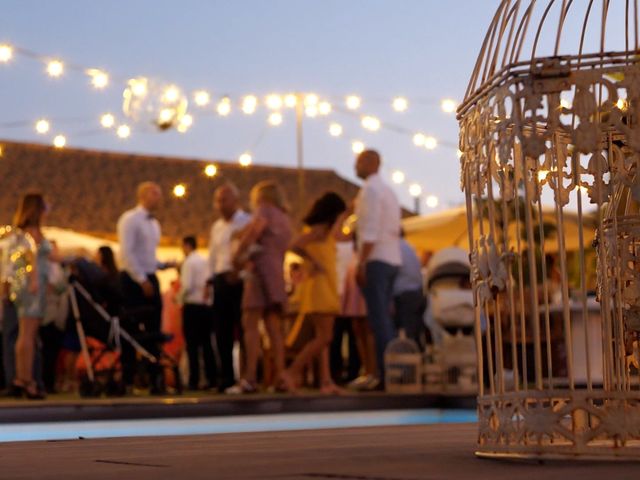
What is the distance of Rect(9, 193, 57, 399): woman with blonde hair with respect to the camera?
33.7 ft

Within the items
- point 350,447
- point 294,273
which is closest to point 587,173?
point 350,447

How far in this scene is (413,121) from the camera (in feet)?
65.2

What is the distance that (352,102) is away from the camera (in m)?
18.2

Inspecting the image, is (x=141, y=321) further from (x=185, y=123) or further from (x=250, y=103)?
(x=250, y=103)

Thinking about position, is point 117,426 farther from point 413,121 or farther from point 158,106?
point 413,121

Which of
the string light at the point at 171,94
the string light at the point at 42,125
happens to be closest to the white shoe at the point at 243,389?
the string light at the point at 171,94

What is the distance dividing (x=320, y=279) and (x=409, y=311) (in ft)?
4.60

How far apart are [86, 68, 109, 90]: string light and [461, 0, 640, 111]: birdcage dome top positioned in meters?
10.8

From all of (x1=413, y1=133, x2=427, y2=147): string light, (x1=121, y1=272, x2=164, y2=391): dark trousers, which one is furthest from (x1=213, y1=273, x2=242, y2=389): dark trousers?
(x1=413, y1=133, x2=427, y2=147): string light

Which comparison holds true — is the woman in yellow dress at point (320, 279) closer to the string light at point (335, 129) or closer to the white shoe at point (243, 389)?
the white shoe at point (243, 389)

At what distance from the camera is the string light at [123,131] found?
17297 mm

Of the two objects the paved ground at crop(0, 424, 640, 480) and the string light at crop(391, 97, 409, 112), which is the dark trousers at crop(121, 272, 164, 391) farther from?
the string light at crop(391, 97, 409, 112)

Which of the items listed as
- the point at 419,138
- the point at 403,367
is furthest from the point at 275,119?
the point at 403,367

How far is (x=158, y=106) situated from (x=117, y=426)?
722cm
